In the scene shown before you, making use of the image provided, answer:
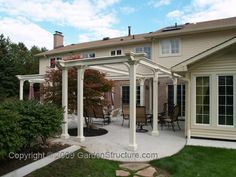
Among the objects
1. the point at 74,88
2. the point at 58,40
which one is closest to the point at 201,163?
the point at 74,88

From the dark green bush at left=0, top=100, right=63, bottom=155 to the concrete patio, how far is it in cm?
142

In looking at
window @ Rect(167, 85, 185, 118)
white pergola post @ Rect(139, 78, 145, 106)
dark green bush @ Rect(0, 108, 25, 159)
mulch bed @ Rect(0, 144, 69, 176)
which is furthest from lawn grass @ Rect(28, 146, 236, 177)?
white pergola post @ Rect(139, 78, 145, 106)

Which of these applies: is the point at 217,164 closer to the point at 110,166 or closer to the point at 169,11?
the point at 110,166

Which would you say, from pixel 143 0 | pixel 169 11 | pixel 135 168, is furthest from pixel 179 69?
pixel 169 11

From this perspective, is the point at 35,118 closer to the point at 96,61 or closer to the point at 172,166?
the point at 96,61

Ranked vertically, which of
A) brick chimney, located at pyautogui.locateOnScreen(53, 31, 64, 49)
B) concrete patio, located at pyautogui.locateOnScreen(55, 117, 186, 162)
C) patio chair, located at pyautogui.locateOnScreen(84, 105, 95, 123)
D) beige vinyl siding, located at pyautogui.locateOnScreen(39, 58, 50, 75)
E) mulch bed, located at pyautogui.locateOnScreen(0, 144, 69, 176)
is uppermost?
brick chimney, located at pyautogui.locateOnScreen(53, 31, 64, 49)

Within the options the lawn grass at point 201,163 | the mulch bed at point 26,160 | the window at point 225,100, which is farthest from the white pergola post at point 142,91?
the mulch bed at point 26,160

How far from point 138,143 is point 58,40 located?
19144 millimetres

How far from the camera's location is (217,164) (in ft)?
18.6

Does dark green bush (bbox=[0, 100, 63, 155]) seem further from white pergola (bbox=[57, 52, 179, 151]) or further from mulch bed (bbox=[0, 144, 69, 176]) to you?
white pergola (bbox=[57, 52, 179, 151])

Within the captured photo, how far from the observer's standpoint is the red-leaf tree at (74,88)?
922 centimetres

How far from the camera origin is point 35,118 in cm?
562

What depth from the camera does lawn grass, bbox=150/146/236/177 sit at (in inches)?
201

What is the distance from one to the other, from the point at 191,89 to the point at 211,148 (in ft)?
7.93
